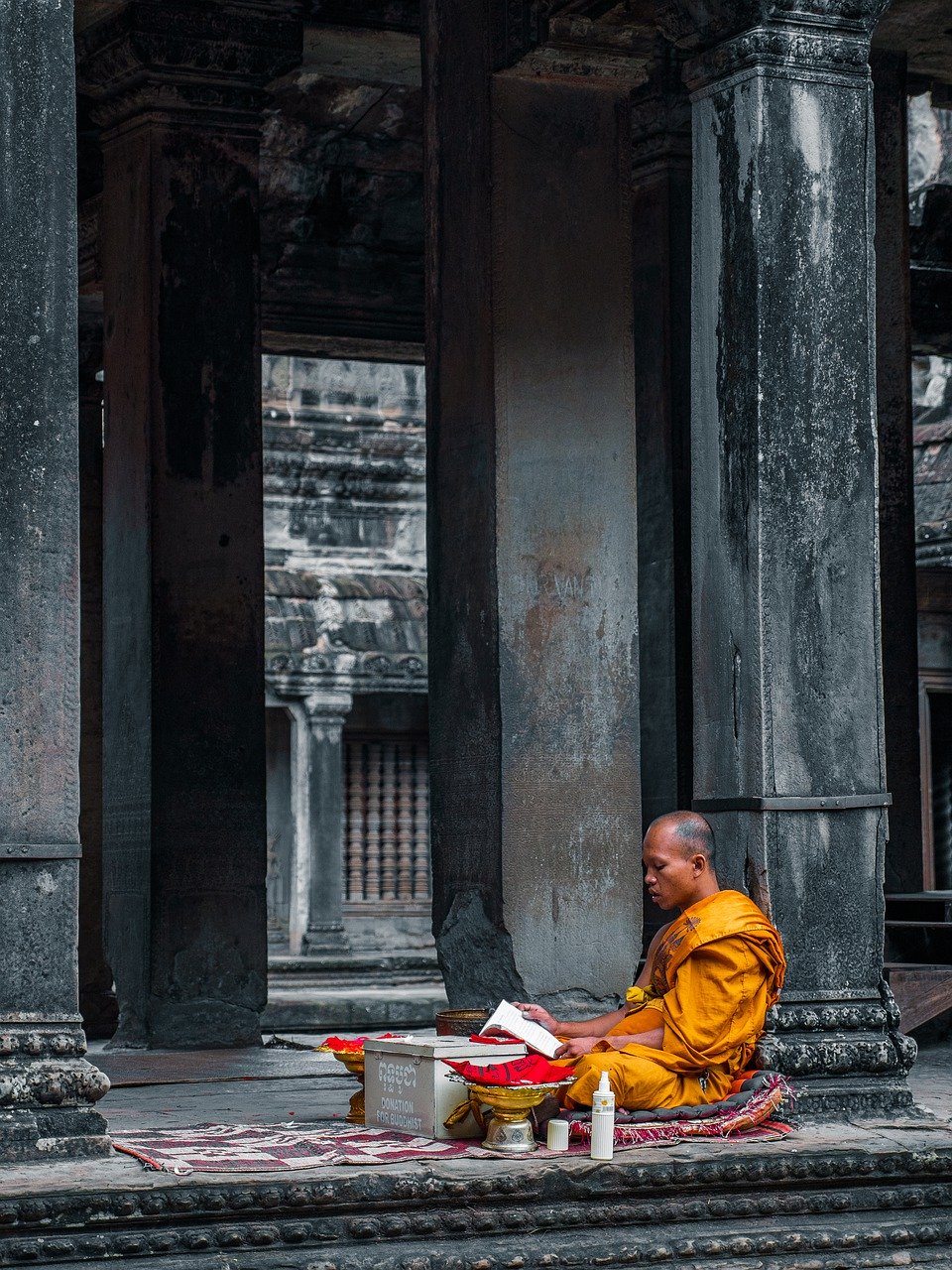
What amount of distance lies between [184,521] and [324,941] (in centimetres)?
1125

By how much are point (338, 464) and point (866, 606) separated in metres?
15.0

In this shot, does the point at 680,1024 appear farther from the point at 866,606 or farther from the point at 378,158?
the point at 378,158

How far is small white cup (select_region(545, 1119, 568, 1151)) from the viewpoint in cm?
582

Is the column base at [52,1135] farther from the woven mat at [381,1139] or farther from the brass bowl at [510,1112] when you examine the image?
the brass bowl at [510,1112]

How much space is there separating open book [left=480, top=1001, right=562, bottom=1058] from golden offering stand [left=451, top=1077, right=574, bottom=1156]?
0.91 feet

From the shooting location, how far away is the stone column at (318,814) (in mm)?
20766

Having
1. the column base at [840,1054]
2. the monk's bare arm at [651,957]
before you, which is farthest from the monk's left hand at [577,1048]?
the column base at [840,1054]

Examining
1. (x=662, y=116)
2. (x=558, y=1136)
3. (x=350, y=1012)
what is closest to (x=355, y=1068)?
(x=558, y=1136)

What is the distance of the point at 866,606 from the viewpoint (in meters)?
6.57

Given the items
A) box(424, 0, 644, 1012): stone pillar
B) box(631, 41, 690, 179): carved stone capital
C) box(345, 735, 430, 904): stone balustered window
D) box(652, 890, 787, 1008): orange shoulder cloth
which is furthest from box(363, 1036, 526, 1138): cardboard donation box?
box(345, 735, 430, 904): stone balustered window

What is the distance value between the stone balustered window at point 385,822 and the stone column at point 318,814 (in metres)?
0.98

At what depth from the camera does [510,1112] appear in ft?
18.9

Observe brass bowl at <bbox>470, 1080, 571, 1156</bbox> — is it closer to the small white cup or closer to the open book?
the small white cup

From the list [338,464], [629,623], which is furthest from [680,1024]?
[338,464]
